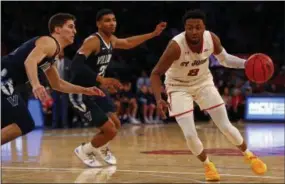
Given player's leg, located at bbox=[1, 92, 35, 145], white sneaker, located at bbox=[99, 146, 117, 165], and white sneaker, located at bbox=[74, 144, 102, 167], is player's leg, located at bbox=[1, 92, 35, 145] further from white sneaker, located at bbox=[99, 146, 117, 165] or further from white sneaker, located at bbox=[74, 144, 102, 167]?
white sneaker, located at bbox=[99, 146, 117, 165]

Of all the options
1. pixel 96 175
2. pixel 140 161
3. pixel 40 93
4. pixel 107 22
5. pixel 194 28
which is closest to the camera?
pixel 40 93

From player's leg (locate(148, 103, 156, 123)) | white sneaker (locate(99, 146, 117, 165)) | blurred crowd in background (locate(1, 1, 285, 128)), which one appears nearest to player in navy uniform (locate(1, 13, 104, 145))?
white sneaker (locate(99, 146, 117, 165))

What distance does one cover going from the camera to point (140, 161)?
318 inches

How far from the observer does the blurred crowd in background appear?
1728 cm

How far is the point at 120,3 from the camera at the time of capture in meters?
19.4

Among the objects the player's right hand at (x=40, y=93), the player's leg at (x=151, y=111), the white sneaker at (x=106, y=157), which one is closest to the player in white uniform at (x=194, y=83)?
the player's right hand at (x=40, y=93)

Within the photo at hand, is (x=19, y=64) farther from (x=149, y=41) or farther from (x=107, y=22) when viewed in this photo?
(x=149, y=41)

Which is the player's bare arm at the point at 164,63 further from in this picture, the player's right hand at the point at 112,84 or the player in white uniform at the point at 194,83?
the player's right hand at the point at 112,84

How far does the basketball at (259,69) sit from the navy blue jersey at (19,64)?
1978 millimetres

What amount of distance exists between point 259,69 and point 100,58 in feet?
7.18

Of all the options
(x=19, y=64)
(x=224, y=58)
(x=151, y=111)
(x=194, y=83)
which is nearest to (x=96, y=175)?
(x=194, y=83)

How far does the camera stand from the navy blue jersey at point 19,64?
5582 mm

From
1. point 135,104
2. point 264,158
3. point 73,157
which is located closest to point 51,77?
point 73,157

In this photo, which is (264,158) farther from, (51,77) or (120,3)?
(120,3)
